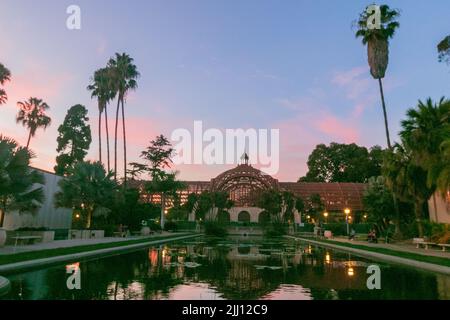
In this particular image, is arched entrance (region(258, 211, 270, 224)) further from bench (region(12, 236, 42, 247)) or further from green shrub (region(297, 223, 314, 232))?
bench (region(12, 236, 42, 247))

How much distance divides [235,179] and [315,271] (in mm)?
59195

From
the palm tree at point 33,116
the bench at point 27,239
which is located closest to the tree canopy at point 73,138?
the palm tree at point 33,116

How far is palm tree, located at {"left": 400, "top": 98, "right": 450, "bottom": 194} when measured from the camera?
24.3 meters

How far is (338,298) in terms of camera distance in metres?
8.86

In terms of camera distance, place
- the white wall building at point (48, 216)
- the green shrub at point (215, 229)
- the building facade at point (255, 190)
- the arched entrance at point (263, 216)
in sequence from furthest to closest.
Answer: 1. the arched entrance at point (263, 216)
2. the building facade at point (255, 190)
3. the green shrub at point (215, 229)
4. the white wall building at point (48, 216)

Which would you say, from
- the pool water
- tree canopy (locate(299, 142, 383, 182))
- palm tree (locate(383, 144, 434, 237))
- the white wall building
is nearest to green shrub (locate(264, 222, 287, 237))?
palm tree (locate(383, 144, 434, 237))

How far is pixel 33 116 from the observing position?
172ft

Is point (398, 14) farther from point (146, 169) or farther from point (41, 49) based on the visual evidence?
point (146, 169)

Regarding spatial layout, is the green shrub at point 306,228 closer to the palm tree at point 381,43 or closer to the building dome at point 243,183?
the building dome at point 243,183

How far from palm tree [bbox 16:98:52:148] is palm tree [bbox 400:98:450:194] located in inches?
1820

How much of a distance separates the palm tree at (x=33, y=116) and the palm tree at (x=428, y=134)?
152 ft

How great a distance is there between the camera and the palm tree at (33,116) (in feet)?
170
